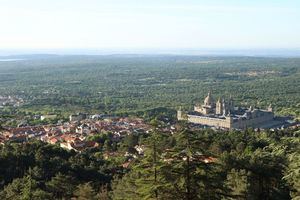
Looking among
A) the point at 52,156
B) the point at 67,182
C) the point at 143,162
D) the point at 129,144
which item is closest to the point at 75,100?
the point at 129,144

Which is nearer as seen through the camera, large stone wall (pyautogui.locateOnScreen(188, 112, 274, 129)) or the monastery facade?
large stone wall (pyautogui.locateOnScreen(188, 112, 274, 129))

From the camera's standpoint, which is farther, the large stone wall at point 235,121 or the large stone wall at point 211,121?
the large stone wall at point 235,121

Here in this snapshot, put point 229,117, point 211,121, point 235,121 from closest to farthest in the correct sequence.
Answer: point 229,117 → point 235,121 → point 211,121

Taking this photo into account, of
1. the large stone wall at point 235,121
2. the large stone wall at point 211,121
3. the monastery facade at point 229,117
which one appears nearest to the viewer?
the large stone wall at point 211,121

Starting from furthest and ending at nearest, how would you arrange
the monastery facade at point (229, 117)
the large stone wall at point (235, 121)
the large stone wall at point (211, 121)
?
the monastery facade at point (229, 117) < the large stone wall at point (235, 121) < the large stone wall at point (211, 121)

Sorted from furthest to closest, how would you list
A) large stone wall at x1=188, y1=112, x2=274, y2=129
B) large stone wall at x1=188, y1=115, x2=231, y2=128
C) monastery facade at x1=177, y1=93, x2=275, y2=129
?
monastery facade at x1=177, y1=93, x2=275, y2=129 < large stone wall at x1=188, y1=112, x2=274, y2=129 < large stone wall at x1=188, y1=115, x2=231, y2=128

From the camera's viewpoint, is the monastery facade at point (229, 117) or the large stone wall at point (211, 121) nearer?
the large stone wall at point (211, 121)

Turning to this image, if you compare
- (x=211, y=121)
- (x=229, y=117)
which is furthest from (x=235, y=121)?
(x=211, y=121)

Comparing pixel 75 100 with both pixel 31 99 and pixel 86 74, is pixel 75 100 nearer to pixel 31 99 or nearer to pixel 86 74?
pixel 31 99

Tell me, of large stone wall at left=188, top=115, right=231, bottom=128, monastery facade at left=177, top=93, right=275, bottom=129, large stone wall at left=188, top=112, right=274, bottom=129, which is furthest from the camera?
monastery facade at left=177, top=93, right=275, bottom=129

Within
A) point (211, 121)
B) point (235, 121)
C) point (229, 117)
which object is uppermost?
point (229, 117)

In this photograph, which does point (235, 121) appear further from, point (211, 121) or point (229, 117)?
point (211, 121)

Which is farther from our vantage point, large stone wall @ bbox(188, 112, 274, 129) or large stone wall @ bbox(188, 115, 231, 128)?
large stone wall @ bbox(188, 112, 274, 129)
